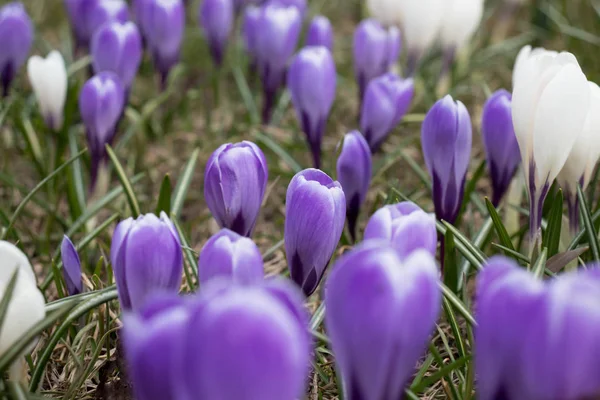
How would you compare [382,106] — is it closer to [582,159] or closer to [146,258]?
[582,159]

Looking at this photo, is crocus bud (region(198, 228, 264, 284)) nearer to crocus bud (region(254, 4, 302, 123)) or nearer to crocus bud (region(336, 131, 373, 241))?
crocus bud (region(336, 131, 373, 241))

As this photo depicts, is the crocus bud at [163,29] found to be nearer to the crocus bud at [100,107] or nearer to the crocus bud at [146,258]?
the crocus bud at [100,107]

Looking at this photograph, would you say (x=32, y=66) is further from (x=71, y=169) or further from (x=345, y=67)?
(x=345, y=67)

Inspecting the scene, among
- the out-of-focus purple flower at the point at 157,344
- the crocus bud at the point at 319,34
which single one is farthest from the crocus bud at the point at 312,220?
the crocus bud at the point at 319,34

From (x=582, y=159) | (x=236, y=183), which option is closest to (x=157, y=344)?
(x=236, y=183)

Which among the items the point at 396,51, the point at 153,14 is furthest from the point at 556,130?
the point at 153,14

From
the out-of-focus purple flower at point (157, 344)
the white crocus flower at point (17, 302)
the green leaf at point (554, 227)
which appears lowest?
the green leaf at point (554, 227)
